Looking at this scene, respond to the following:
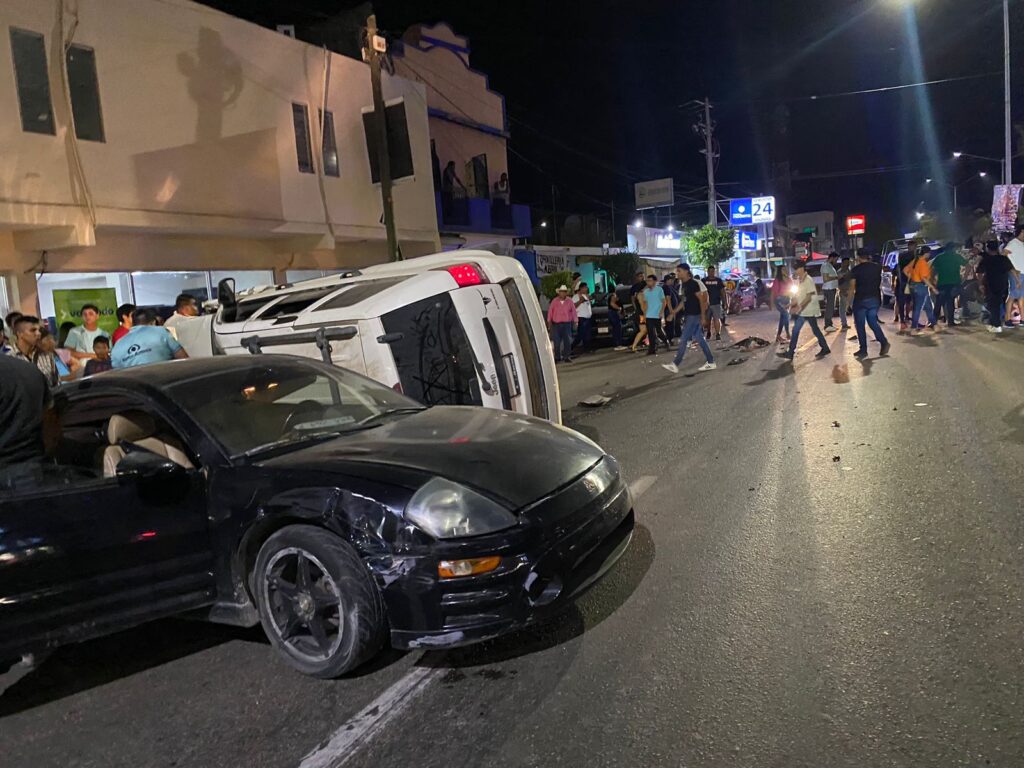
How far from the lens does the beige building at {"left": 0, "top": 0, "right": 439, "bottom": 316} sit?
11.5 m

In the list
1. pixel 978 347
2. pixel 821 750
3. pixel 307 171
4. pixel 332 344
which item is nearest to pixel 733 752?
pixel 821 750

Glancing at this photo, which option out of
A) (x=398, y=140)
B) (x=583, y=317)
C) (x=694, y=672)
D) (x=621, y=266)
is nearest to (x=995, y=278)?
(x=583, y=317)

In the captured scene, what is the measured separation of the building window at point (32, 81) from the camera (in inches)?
446

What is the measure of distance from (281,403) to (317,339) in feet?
5.39

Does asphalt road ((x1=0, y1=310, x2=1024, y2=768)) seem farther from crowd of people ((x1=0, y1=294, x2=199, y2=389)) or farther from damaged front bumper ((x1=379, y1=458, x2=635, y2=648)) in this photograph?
crowd of people ((x1=0, y1=294, x2=199, y2=389))

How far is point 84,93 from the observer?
1221 centimetres

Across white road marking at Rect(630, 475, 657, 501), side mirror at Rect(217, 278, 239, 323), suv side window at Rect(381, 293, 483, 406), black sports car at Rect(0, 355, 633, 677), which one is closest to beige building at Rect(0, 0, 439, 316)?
side mirror at Rect(217, 278, 239, 323)

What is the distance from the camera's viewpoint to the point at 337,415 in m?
4.18

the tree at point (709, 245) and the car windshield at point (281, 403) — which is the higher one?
the tree at point (709, 245)

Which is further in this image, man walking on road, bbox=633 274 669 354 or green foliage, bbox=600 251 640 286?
green foliage, bbox=600 251 640 286

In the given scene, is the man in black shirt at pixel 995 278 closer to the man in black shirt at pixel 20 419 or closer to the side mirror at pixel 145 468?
the side mirror at pixel 145 468

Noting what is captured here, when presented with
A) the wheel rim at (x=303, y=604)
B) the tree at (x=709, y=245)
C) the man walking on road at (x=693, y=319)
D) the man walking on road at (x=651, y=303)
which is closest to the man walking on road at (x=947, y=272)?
the man walking on road at (x=693, y=319)

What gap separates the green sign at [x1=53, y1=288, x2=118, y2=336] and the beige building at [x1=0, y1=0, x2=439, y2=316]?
5.3 inches

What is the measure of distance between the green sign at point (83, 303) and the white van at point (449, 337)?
874 centimetres
